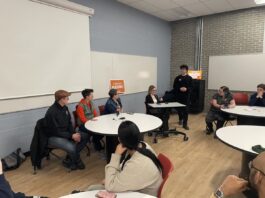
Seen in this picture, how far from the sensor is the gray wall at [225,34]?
223 inches

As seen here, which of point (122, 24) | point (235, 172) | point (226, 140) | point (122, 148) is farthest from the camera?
point (122, 24)

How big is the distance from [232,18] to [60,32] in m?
4.87

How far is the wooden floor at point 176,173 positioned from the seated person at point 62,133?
0.27 metres

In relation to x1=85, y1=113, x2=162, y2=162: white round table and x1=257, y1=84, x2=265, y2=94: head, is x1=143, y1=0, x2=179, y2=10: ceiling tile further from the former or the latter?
x1=85, y1=113, x2=162, y2=162: white round table

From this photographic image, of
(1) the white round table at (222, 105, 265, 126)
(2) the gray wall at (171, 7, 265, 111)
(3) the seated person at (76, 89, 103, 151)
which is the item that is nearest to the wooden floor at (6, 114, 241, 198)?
(3) the seated person at (76, 89, 103, 151)

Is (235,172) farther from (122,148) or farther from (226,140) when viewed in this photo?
(122,148)

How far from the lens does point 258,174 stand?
0.98 metres

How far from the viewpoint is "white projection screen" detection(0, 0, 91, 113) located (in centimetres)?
314

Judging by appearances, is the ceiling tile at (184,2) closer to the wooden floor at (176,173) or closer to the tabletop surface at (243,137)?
the wooden floor at (176,173)

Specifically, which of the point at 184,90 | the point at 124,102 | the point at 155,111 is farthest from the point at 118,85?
the point at 184,90

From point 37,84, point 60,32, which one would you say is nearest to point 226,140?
point 37,84

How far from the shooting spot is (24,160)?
3389mm

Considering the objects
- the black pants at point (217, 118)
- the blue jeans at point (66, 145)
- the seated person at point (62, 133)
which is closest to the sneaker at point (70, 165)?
the seated person at point (62, 133)

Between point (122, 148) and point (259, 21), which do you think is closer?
point (122, 148)
